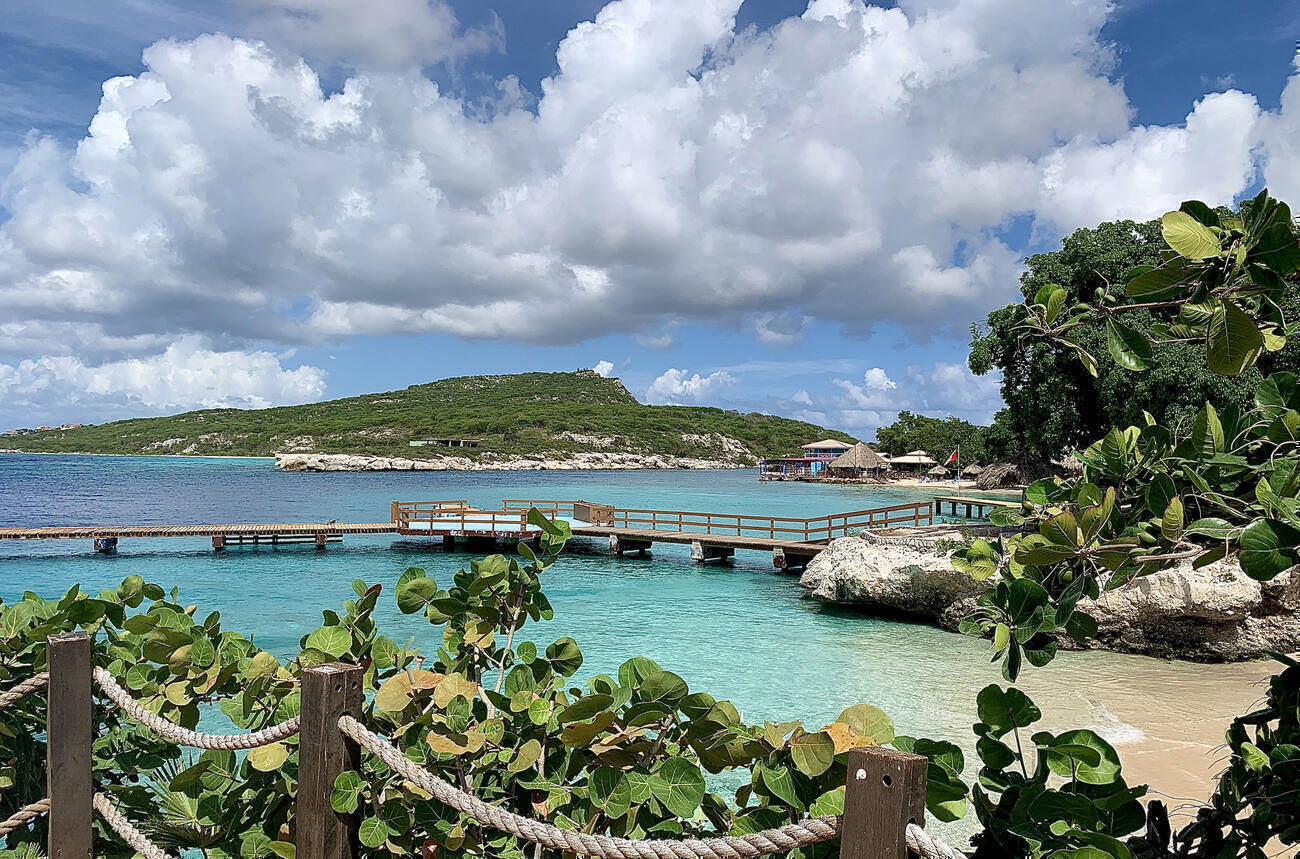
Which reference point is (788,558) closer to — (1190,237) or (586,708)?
(586,708)

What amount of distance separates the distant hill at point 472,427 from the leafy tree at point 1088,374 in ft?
300

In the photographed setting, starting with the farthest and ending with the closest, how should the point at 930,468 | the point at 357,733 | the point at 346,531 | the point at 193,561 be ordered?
the point at 930,468 → the point at 346,531 → the point at 193,561 → the point at 357,733

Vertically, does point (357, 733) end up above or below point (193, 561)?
above

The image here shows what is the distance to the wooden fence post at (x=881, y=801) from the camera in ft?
4.03

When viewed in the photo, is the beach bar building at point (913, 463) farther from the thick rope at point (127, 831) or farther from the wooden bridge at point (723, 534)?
the thick rope at point (127, 831)

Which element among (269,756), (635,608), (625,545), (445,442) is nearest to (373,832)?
(269,756)

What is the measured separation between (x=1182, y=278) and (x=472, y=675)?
206 centimetres

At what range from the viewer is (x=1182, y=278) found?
1216 mm

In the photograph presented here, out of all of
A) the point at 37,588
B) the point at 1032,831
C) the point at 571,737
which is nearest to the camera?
the point at 1032,831

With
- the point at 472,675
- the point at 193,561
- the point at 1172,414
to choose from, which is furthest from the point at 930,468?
the point at 472,675

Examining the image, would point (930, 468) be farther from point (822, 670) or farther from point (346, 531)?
point (822, 670)

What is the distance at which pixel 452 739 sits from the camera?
1.84 m

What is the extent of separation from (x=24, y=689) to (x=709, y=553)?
22.6 metres

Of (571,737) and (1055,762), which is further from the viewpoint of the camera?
(571,737)
